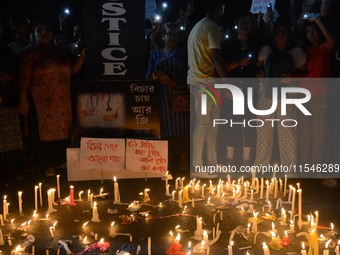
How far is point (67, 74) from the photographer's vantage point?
7.39 meters

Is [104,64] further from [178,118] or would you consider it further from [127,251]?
[127,251]

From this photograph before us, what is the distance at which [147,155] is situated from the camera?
270 inches

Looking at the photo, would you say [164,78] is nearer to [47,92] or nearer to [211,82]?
[211,82]

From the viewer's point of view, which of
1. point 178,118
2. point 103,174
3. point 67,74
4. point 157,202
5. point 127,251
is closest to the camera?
point 127,251

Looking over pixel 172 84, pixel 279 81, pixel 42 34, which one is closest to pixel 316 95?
pixel 279 81

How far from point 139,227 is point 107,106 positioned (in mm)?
2513

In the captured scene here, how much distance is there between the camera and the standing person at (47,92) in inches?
282

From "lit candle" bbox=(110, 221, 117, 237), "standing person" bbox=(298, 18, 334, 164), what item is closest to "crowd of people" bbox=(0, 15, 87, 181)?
"lit candle" bbox=(110, 221, 117, 237)

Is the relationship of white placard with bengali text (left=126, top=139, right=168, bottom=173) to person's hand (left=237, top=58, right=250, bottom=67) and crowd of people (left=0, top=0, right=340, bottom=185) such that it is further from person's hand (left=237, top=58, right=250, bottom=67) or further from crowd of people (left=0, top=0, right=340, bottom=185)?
person's hand (left=237, top=58, right=250, bottom=67)

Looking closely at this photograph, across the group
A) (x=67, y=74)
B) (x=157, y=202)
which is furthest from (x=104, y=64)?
(x=157, y=202)

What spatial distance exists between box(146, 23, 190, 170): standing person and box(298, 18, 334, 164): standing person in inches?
76.2

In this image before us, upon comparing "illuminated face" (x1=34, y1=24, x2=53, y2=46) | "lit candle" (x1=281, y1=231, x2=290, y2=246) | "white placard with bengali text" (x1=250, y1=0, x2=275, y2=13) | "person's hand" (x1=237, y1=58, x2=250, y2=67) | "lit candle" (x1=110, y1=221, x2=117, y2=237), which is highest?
"white placard with bengali text" (x1=250, y1=0, x2=275, y2=13)

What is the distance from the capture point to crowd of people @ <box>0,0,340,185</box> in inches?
271

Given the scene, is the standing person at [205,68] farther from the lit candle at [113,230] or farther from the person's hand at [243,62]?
the lit candle at [113,230]
